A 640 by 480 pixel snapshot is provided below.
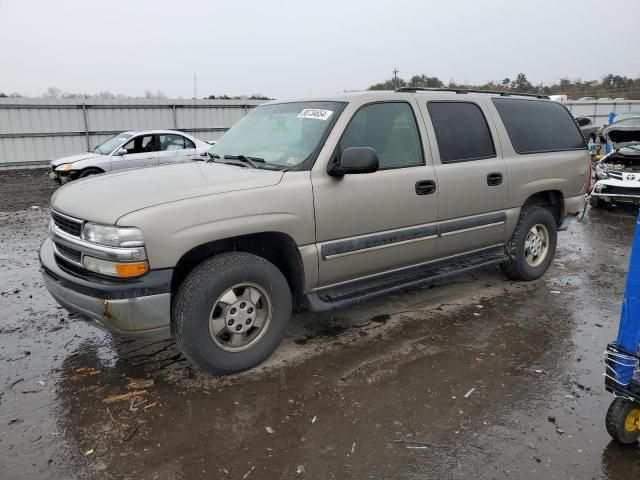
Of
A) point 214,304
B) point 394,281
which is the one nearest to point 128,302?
point 214,304

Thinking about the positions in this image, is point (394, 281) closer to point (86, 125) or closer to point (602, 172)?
point (602, 172)

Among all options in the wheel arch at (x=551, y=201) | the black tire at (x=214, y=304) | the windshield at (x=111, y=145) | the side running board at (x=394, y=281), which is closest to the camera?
the black tire at (x=214, y=304)

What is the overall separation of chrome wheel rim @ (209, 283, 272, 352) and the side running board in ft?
1.33

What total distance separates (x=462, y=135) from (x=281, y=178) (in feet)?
6.69

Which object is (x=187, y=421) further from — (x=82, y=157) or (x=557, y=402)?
(x=82, y=157)

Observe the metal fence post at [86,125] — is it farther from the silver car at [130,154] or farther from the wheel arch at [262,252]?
the wheel arch at [262,252]

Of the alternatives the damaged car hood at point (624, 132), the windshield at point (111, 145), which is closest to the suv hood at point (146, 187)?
the windshield at point (111, 145)

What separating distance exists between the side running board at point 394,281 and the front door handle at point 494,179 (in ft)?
2.39

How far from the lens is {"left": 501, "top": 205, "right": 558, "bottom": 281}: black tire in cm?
530

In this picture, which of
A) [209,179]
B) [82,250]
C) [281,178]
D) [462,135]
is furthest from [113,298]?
[462,135]

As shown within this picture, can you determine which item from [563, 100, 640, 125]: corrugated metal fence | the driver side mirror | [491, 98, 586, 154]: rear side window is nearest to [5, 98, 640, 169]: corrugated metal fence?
[491, 98, 586, 154]: rear side window

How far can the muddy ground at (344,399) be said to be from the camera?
8.79 feet

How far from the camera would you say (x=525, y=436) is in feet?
9.52

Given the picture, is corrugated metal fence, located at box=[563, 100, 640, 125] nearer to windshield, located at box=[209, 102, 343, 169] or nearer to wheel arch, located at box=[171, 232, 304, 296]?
windshield, located at box=[209, 102, 343, 169]
